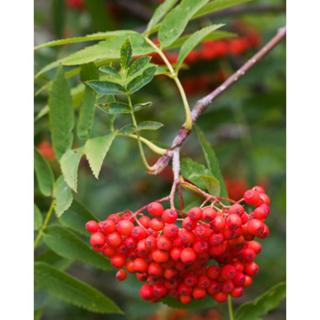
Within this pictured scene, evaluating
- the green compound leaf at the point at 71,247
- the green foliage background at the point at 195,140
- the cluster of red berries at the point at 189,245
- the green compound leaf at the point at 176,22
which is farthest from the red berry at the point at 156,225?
the green foliage background at the point at 195,140

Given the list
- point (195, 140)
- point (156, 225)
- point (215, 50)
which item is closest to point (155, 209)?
point (156, 225)

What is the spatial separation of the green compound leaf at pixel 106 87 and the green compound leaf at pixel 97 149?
62 mm

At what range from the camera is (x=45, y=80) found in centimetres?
148

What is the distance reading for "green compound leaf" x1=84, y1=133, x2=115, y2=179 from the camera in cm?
117

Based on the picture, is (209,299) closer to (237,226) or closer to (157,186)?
(237,226)

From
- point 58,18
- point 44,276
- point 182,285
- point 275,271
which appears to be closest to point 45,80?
point 44,276

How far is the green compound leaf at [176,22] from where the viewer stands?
4.38 ft

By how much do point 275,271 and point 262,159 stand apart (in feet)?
1.16

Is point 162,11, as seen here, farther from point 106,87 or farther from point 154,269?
point 154,269

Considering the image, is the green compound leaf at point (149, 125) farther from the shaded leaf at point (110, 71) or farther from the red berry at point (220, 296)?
the red berry at point (220, 296)

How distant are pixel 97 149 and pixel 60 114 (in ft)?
0.58

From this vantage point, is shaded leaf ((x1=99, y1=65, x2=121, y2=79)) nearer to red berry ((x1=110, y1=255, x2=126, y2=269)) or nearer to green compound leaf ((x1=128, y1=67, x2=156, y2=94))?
green compound leaf ((x1=128, y1=67, x2=156, y2=94))

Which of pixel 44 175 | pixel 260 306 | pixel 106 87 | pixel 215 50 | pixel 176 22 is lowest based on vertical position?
pixel 260 306

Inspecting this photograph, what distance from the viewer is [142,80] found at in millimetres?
1234
